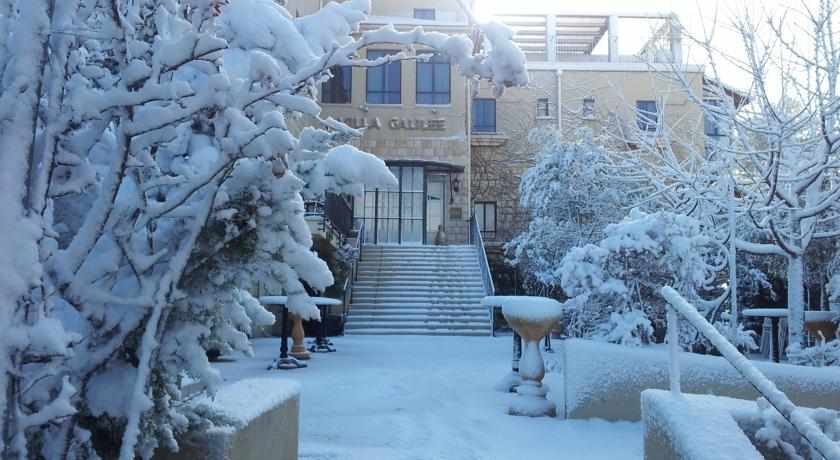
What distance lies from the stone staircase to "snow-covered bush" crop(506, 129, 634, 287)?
1.66m

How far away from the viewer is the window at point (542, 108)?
21.5 m

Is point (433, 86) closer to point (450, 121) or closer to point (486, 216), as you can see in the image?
point (450, 121)

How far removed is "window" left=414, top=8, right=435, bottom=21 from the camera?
21484mm

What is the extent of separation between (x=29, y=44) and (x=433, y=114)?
59.7 ft

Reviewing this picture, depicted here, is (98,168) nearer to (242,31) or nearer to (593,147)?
(242,31)

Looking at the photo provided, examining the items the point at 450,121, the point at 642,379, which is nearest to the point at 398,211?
the point at 450,121

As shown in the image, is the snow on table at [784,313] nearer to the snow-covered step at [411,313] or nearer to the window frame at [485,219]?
the snow-covered step at [411,313]

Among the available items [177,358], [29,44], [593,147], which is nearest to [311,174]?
[177,358]

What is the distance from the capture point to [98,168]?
211 cm

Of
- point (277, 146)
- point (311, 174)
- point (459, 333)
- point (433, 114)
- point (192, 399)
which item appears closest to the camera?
point (277, 146)

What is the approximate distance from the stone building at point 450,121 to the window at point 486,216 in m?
0.03

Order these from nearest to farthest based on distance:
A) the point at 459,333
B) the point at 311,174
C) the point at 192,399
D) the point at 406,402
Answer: the point at 311,174
the point at 192,399
the point at 406,402
the point at 459,333

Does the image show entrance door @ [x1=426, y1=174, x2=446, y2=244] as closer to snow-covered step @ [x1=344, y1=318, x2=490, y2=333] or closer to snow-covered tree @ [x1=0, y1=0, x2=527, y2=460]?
snow-covered step @ [x1=344, y1=318, x2=490, y2=333]

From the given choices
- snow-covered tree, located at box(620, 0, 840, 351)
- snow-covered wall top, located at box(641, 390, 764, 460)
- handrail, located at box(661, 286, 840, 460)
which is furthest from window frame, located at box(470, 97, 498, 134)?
snow-covered wall top, located at box(641, 390, 764, 460)
